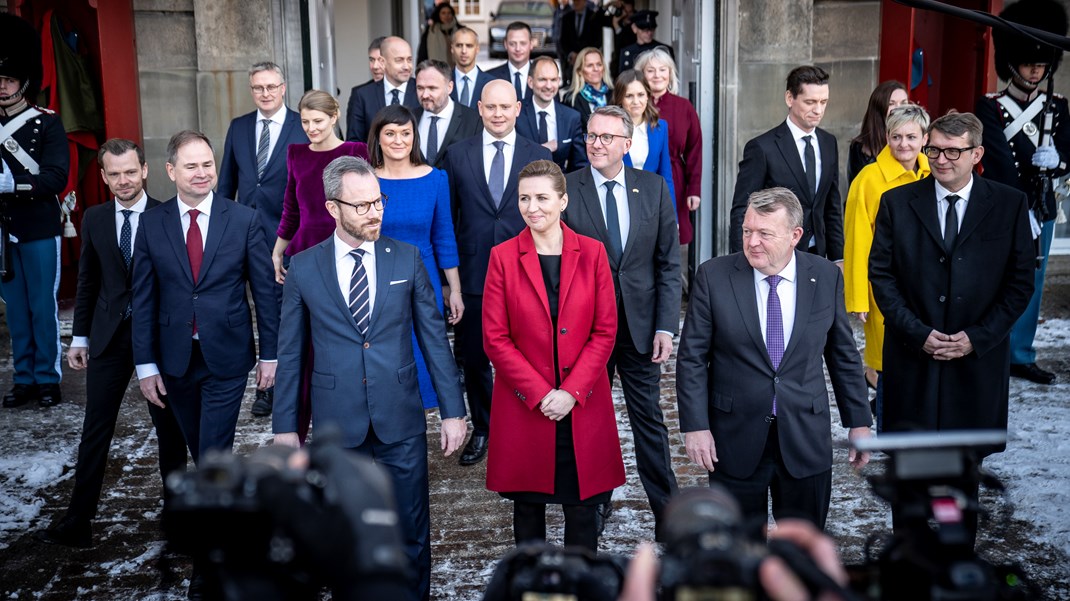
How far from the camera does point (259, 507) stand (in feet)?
7.47

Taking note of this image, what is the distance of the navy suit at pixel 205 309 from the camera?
5.43 m

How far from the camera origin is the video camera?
2215 mm

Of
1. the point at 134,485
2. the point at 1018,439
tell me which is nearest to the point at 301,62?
the point at 134,485

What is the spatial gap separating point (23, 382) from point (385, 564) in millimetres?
6842

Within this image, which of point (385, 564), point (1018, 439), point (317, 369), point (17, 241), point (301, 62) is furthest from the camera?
point (301, 62)

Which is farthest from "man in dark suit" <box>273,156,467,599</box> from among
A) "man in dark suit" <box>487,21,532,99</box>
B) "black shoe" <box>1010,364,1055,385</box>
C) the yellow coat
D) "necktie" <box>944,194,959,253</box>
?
"man in dark suit" <box>487,21,532,99</box>

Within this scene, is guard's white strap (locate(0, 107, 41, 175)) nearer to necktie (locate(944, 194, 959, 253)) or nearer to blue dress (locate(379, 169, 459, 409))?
blue dress (locate(379, 169, 459, 409))

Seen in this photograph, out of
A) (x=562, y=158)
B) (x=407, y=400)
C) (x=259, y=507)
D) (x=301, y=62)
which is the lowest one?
(x=407, y=400)

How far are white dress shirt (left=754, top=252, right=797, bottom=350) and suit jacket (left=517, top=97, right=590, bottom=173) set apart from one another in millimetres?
3912

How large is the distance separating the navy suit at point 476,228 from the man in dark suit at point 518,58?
10.8 feet

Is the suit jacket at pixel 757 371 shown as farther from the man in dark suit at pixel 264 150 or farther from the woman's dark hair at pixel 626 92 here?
the man in dark suit at pixel 264 150

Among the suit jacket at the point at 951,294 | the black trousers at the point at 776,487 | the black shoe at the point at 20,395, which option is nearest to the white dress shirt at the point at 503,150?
the suit jacket at the point at 951,294

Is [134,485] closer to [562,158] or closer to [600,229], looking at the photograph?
[600,229]

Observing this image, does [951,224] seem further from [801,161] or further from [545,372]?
[545,372]
